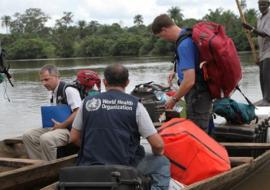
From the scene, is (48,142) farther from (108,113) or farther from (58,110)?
(108,113)

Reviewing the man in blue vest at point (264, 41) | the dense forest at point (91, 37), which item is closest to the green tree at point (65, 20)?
the dense forest at point (91, 37)

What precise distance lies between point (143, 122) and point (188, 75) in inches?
63.4

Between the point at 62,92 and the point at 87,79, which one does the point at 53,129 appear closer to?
the point at 62,92

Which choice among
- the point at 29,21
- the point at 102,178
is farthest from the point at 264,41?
the point at 29,21

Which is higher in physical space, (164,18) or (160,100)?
(164,18)

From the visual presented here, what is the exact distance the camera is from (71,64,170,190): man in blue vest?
4.34 metres

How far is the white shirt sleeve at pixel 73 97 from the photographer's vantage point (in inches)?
255

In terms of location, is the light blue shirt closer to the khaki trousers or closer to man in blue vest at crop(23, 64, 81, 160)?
man in blue vest at crop(23, 64, 81, 160)

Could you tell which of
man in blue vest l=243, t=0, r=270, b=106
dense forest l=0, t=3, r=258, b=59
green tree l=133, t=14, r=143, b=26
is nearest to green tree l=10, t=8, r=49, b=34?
dense forest l=0, t=3, r=258, b=59

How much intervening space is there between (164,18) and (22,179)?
7.84 ft

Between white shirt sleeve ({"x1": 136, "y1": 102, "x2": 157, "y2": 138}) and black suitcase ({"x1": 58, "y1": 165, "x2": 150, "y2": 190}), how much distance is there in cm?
39

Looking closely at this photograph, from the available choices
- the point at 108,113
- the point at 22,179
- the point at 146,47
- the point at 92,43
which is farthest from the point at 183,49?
the point at 92,43

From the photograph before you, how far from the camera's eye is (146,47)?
78250 millimetres

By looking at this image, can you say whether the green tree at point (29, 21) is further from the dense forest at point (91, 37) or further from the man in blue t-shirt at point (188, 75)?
the man in blue t-shirt at point (188, 75)
